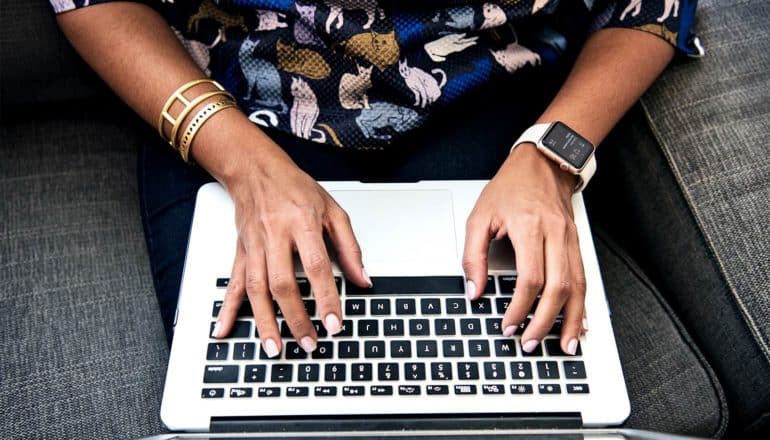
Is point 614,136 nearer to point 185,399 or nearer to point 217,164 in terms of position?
point 217,164

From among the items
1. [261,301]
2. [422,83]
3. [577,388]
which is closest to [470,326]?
[577,388]

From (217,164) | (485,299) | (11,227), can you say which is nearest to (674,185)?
(485,299)

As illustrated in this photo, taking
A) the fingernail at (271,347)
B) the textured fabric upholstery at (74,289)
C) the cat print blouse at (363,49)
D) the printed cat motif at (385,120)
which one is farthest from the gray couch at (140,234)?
the printed cat motif at (385,120)

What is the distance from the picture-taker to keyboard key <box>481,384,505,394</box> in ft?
2.02

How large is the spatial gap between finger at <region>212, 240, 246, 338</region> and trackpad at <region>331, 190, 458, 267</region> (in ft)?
0.47

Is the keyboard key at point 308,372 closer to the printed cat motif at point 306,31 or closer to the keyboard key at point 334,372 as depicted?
the keyboard key at point 334,372

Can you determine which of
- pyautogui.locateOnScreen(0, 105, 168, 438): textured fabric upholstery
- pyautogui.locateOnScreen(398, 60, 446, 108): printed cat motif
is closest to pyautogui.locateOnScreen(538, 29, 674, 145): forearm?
pyautogui.locateOnScreen(398, 60, 446, 108): printed cat motif

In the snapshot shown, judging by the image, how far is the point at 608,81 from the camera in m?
0.82

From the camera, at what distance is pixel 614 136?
0.96m

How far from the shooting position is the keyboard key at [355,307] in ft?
2.19

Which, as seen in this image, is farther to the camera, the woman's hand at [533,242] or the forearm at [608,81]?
the forearm at [608,81]

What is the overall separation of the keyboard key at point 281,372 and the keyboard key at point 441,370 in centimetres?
15

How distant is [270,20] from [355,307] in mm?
409

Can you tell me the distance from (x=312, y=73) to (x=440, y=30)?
0.18 m
